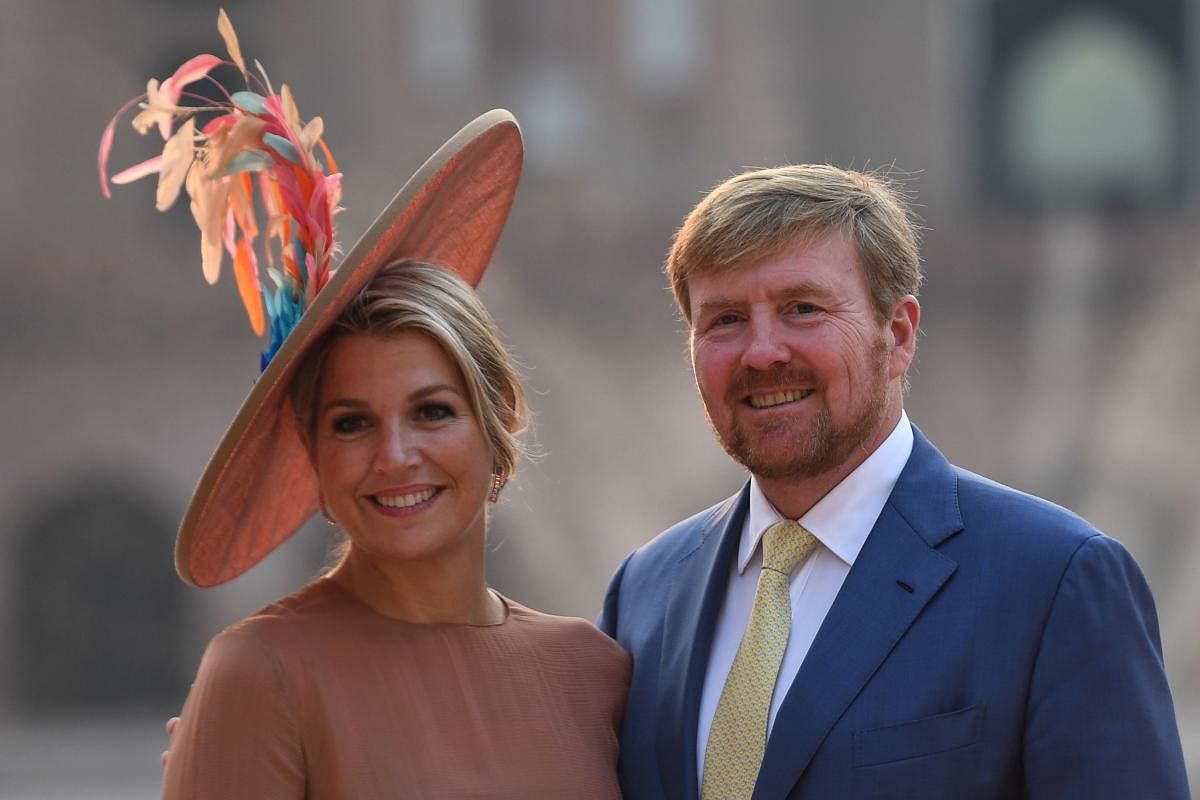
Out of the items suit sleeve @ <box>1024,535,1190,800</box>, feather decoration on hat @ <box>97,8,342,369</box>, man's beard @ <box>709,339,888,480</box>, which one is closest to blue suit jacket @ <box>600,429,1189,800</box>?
suit sleeve @ <box>1024,535,1190,800</box>

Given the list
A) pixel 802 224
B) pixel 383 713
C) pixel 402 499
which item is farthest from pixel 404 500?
pixel 802 224

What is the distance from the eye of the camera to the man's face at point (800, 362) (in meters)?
3.03

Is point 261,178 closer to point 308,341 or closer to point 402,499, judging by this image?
point 308,341

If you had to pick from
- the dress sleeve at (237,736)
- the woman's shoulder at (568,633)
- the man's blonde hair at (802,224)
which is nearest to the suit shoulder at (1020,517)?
the man's blonde hair at (802,224)

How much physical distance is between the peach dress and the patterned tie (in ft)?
0.77

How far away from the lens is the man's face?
9.95ft

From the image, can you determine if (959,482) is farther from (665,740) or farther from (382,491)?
(382,491)

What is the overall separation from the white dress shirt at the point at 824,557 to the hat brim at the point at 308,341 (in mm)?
748

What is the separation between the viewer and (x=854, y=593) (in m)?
2.95

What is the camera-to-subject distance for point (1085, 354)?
45.8 feet

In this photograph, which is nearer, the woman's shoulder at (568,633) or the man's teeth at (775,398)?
the man's teeth at (775,398)

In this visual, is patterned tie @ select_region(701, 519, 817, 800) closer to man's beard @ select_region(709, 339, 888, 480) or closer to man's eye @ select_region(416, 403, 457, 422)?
man's beard @ select_region(709, 339, 888, 480)

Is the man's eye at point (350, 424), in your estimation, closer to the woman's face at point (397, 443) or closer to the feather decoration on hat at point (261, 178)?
the woman's face at point (397, 443)

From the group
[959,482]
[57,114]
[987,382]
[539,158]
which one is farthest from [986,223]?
[959,482]
